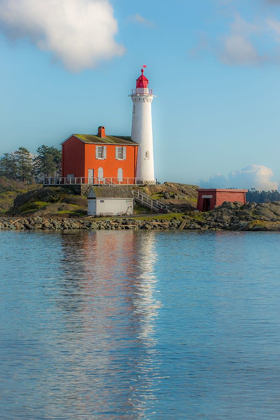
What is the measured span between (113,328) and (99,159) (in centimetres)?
5341

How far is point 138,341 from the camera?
55.6 ft

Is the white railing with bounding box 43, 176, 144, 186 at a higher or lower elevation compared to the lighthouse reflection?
higher

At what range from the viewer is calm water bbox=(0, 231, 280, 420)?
39.9 feet

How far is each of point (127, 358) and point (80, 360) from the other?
1117 millimetres

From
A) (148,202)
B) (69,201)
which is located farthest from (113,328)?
(148,202)

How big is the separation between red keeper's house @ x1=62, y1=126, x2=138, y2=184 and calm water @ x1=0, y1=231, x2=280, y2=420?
3493 cm

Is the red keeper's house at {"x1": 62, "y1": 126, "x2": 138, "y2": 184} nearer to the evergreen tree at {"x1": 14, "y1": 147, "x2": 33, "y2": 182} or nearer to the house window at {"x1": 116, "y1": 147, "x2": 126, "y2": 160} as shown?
the house window at {"x1": 116, "y1": 147, "x2": 126, "y2": 160}

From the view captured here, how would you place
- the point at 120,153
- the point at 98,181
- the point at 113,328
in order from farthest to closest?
the point at 120,153, the point at 98,181, the point at 113,328

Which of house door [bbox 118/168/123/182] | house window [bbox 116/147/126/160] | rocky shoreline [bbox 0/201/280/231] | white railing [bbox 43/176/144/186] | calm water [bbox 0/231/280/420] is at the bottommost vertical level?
calm water [bbox 0/231/280/420]

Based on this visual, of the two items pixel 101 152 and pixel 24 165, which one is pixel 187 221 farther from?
pixel 24 165

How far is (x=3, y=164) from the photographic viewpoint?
364 feet

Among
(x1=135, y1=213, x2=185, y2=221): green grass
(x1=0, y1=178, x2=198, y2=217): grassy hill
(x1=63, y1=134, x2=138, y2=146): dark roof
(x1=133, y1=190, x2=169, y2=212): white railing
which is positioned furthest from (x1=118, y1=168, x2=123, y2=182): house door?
(x1=135, y1=213, x2=185, y2=221): green grass

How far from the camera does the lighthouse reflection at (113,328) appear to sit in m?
12.8

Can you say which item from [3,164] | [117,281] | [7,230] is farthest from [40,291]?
[3,164]
